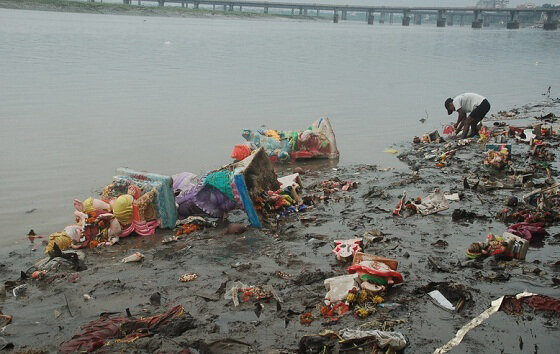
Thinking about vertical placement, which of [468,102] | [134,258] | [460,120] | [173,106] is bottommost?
[134,258]

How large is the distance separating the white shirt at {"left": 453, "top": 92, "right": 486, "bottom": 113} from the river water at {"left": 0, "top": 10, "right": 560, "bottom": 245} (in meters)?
1.52

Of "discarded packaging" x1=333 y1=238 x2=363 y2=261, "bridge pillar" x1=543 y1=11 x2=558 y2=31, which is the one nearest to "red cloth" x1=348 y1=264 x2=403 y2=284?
"discarded packaging" x1=333 y1=238 x2=363 y2=261

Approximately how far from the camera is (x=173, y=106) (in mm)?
14258

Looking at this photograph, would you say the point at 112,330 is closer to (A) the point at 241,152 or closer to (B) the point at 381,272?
(B) the point at 381,272

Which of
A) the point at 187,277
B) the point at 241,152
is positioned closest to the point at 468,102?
the point at 241,152

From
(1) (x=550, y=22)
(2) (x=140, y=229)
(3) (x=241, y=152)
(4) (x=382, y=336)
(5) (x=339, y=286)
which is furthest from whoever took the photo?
(1) (x=550, y=22)

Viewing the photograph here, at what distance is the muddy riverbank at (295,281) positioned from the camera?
13.0 ft

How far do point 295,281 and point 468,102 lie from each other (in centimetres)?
779

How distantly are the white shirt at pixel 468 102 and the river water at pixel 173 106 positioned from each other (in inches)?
59.8

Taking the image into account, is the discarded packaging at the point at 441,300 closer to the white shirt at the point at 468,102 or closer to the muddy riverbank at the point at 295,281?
the muddy riverbank at the point at 295,281

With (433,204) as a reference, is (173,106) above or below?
above

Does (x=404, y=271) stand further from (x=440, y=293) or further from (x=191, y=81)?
(x=191, y=81)

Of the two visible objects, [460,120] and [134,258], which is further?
[460,120]

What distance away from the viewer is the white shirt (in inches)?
432
